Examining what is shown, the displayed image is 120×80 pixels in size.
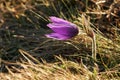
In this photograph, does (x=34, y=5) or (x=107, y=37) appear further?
(x=34, y=5)

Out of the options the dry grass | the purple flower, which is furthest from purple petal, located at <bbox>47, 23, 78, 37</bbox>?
the dry grass

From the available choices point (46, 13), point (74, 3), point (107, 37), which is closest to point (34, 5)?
point (46, 13)

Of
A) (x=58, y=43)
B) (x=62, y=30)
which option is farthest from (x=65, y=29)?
Answer: (x=58, y=43)

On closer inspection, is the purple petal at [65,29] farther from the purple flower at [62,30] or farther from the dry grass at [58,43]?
the dry grass at [58,43]

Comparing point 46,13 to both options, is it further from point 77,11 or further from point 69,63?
point 69,63

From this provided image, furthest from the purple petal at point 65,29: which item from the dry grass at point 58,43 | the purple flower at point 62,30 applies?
the dry grass at point 58,43
